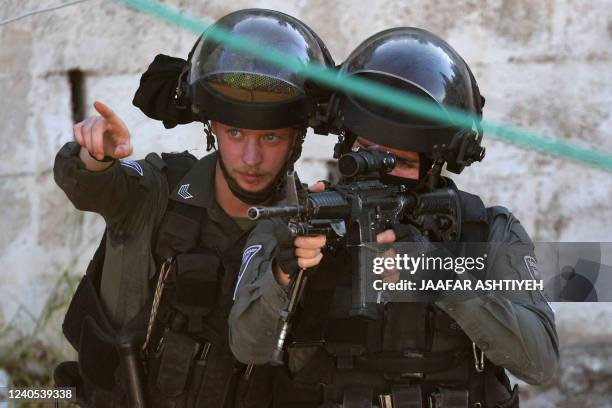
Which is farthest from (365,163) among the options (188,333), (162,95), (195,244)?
(162,95)

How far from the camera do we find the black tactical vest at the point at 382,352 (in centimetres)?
321

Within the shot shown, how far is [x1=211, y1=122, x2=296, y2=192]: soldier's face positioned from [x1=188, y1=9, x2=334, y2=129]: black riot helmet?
1.7 inches

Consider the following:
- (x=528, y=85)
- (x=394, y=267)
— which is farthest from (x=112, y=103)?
(x=394, y=267)

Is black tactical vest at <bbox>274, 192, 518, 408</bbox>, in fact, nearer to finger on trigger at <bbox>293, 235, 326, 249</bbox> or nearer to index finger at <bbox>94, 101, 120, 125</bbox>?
finger on trigger at <bbox>293, 235, 326, 249</bbox>

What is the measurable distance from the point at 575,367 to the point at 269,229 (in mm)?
2447

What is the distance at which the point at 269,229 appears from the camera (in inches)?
125

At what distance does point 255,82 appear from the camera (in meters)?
3.56

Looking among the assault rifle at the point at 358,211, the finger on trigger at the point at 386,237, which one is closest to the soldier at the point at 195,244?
the assault rifle at the point at 358,211

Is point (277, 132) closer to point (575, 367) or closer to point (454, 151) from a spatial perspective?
point (454, 151)

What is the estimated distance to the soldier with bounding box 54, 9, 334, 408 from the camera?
11.4ft

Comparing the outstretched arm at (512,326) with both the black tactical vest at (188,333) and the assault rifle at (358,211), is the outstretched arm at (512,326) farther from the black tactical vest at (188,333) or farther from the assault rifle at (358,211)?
the black tactical vest at (188,333)

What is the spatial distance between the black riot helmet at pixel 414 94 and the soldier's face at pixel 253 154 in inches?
9.3

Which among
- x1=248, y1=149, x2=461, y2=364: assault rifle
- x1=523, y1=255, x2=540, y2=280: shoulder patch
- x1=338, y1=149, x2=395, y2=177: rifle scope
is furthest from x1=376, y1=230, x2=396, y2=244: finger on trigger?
x1=523, y1=255, x2=540, y2=280: shoulder patch

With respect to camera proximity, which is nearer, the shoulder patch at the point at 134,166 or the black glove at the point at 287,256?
the black glove at the point at 287,256
